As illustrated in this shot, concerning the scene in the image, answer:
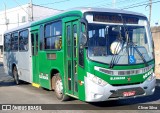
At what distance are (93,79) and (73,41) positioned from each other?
1.60 meters

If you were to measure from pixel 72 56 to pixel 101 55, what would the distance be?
4.09 feet

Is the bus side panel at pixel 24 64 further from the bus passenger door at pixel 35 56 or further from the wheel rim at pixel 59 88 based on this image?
the wheel rim at pixel 59 88

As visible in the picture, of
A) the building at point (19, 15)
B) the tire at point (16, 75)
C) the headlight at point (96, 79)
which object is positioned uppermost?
the building at point (19, 15)

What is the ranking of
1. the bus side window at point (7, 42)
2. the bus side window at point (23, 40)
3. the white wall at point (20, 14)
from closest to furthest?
the bus side window at point (23, 40), the bus side window at point (7, 42), the white wall at point (20, 14)

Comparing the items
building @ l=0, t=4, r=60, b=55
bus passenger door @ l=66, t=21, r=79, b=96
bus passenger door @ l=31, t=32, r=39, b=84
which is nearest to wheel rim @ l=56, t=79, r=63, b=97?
bus passenger door @ l=66, t=21, r=79, b=96

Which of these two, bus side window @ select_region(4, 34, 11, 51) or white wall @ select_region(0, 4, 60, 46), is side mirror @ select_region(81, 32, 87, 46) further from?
white wall @ select_region(0, 4, 60, 46)

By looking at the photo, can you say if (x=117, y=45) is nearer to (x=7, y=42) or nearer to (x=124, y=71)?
(x=124, y=71)

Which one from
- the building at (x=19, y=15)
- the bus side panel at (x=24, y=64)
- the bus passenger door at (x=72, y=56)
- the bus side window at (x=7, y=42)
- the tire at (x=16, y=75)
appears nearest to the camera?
the bus passenger door at (x=72, y=56)

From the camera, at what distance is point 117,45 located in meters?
8.24

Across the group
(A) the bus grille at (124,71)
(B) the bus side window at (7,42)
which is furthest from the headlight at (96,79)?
(B) the bus side window at (7,42)

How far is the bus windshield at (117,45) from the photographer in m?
8.06

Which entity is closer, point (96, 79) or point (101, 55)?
point (96, 79)

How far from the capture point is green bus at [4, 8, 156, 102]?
314 inches

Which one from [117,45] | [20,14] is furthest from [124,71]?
[20,14]
